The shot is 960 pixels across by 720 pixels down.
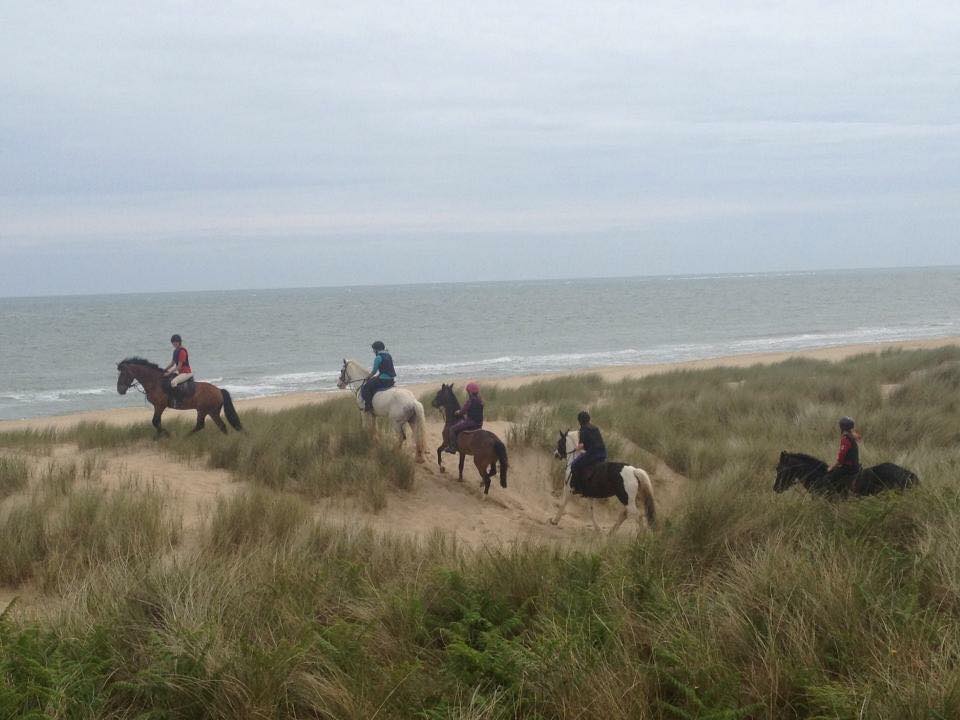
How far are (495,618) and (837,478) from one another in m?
5.23

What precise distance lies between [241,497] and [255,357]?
3816 centimetres

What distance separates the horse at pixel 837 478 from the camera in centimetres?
803

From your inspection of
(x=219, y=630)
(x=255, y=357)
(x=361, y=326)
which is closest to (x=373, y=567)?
(x=219, y=630)

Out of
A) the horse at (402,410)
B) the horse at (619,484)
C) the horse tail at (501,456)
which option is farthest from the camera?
the horse at (402,410)

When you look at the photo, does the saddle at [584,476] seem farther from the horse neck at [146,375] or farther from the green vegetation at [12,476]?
the horse neck at [146,375]

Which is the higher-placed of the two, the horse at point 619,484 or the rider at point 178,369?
the rider at point 178,369

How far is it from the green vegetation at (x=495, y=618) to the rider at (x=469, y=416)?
3962mm

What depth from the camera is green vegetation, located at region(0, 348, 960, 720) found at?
398 cm

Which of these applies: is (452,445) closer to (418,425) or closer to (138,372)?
(418,425)

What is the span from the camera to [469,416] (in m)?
12.0

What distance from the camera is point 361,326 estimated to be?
70.3 m

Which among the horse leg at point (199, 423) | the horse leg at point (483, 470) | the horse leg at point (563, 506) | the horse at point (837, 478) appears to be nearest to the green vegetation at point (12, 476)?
the horse leg at point (199, 423)

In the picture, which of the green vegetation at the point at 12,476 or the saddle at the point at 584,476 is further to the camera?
the saddle at the point at 584,476

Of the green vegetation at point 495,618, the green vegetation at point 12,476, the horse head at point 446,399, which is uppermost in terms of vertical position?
the horse head at point 446,399
